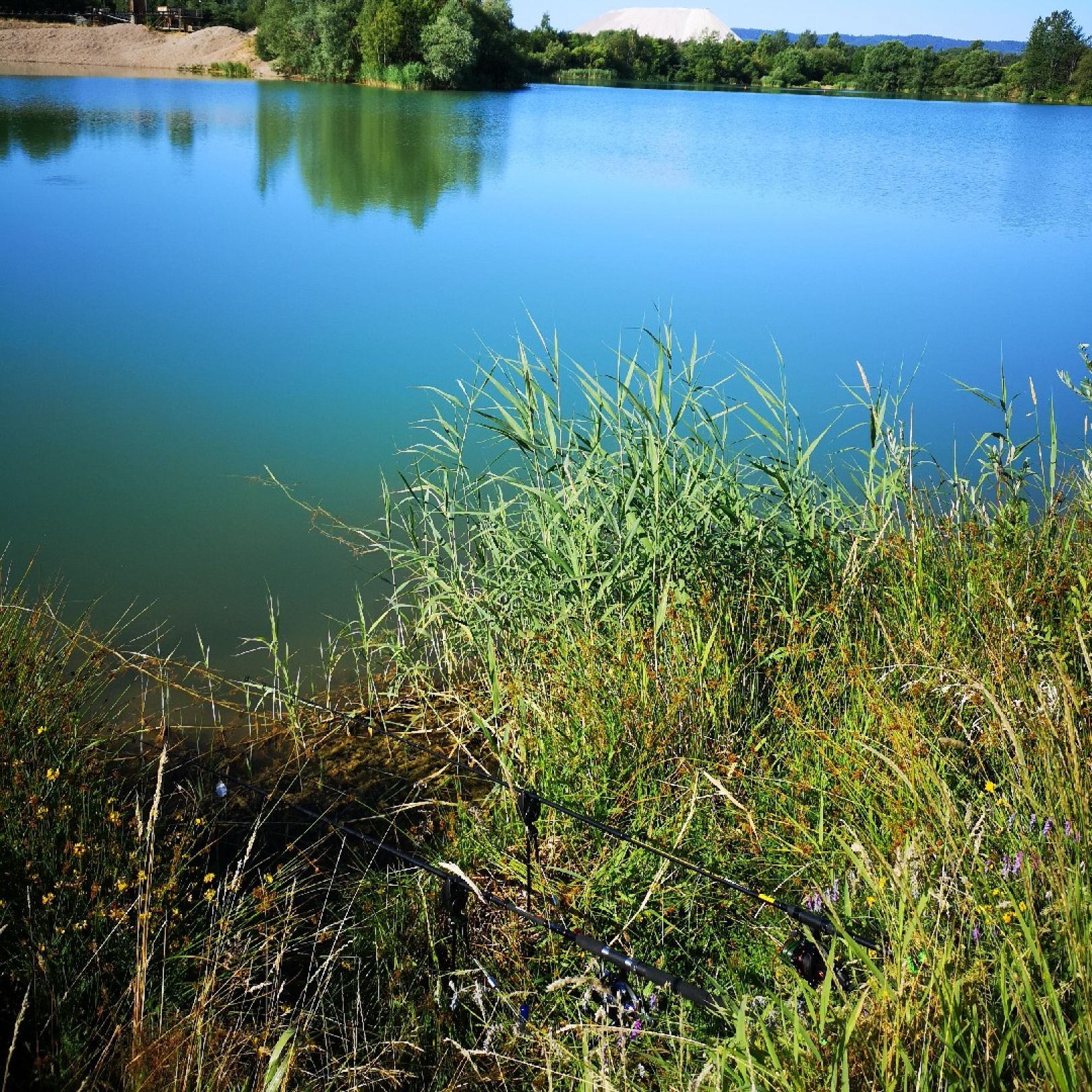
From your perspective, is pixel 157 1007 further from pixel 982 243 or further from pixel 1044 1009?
pixel 982 243

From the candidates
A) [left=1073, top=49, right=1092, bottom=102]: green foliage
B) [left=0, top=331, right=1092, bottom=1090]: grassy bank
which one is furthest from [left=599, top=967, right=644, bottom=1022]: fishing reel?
[left=1073, top=49, right=1092, bottom=102]: green foliage

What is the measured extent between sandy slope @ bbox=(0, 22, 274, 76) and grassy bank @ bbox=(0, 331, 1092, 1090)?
3161cm

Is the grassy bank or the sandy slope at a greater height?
the sandy slope

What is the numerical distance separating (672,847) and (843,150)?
1752 centimetres

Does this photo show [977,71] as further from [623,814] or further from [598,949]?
[598,949]

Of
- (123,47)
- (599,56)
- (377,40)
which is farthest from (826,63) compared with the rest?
(123,47)

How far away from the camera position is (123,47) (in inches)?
1225

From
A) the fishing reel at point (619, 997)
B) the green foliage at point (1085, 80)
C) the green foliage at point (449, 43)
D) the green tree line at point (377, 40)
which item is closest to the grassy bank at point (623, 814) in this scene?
the fishing reel at point (619, 997)

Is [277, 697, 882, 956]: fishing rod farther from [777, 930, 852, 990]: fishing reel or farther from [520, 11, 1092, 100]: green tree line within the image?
[520, 11, 1092, 100]: green tree line

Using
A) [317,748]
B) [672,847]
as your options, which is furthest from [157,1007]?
[317,748]

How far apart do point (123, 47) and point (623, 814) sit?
119 ft

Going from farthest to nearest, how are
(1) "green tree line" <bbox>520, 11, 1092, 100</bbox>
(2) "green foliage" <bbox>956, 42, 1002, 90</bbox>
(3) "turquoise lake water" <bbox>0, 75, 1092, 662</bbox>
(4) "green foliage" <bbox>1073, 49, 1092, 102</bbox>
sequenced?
1. (2) "green foliage" <bbox>956, 42, 1002, 90</bbox>
2. (1) "green tree line" <bbox>520, 11, 1092, 100</bbox>
3. (4) "green foliage" <bbox>1073, 49, 1092, 102</bbox>
4. (3) "turquoise lake water" <bbox>0, 75, 1092, 662</bbox>

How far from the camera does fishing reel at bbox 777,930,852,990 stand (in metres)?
1.10

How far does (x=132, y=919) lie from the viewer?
1417 millimetres
